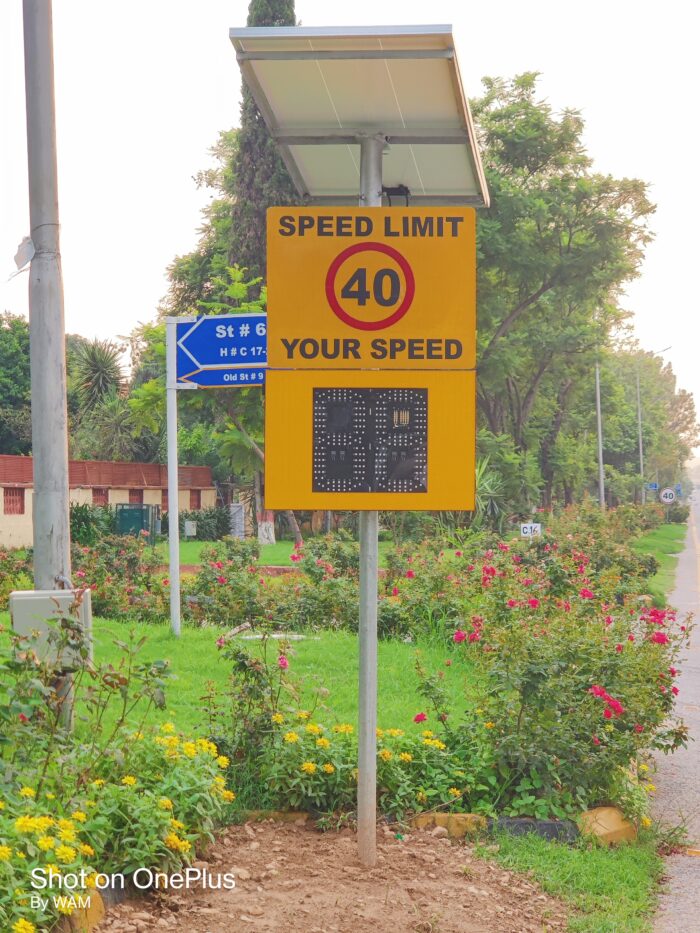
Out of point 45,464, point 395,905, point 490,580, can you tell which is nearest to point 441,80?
point 45,464

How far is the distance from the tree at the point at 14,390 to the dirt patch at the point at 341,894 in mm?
44910

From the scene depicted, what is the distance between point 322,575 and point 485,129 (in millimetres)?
25513

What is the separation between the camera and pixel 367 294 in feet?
16.3

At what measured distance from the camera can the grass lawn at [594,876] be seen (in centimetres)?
464

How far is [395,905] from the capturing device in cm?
447

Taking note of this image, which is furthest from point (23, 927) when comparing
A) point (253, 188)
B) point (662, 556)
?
point (662, 556)

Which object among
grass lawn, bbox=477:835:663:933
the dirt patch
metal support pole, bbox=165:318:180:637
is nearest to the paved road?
grass lawn, bbox=477:835:663:933

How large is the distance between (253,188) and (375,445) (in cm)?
3263

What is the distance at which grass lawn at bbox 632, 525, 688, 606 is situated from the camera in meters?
23.3

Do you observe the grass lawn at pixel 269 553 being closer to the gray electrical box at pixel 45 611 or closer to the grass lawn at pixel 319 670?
the grass lawn at pixel 319 670

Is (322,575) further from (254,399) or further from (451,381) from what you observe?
(254,399)

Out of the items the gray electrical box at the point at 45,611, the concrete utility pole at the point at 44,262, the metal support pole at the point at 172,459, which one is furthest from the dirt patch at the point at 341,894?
the metal support pole at the point at 172,459

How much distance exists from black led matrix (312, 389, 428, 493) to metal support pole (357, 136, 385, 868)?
0.25m

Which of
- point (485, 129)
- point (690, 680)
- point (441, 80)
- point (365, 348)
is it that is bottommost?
point (690, 680)
